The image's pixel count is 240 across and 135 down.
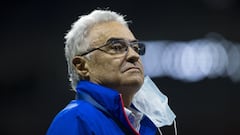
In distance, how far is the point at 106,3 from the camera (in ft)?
9.52

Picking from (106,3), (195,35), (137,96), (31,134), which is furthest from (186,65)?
(137,96)

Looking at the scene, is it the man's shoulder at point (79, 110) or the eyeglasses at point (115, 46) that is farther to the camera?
the eyeglasses at point (115, 46)

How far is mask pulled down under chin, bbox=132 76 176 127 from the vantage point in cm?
129

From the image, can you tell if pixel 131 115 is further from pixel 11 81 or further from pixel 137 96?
pixel 11 81

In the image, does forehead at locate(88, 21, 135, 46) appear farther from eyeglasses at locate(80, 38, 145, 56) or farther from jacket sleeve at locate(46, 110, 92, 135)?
jacket sleeve at locate(46, 110, 92, 135)

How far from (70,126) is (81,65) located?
189 millimetres

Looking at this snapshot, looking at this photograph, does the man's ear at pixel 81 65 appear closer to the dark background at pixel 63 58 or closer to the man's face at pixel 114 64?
the man's face at pixel 114 64

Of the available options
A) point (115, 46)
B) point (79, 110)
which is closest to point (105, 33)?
point (115, 46)

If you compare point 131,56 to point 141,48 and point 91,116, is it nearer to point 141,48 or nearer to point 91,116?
point 141,48

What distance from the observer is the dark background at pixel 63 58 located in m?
2.96

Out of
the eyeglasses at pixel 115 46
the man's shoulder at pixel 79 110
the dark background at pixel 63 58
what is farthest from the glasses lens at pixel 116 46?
the dark background at pixel 63 58

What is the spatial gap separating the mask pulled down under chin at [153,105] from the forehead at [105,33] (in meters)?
0.16

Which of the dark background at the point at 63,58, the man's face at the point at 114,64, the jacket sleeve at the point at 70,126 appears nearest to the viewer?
the jacket sleeve at the point at 70,126

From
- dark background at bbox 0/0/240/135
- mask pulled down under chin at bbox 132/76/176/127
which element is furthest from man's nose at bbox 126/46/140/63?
dark background at bbox 0/0/240/135
